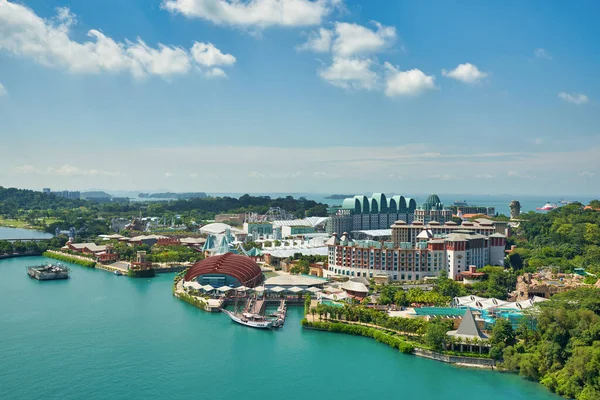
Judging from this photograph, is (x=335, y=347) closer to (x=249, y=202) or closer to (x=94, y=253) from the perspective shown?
(x=94, y=253)

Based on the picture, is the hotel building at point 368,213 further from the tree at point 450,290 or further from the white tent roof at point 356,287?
the tree at point 450,290

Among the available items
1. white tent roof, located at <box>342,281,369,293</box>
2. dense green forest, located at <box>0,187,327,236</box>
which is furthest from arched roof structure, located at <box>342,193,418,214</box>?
white tent roof, located at <box>342,281,369,293</box>

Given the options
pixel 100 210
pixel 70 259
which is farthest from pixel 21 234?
pixel 100 210

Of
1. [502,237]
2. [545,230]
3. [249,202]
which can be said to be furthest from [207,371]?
[249,202]

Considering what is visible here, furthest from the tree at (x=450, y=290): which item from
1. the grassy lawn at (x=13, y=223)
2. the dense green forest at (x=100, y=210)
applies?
the grassy lawn at (x=13, y=223)

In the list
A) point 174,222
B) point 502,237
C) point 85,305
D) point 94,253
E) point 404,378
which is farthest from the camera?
point 174,222

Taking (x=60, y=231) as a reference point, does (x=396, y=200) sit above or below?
above

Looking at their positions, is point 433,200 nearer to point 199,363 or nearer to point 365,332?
point 365,332
